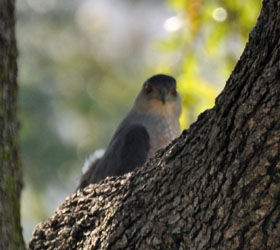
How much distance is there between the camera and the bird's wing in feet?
19.0

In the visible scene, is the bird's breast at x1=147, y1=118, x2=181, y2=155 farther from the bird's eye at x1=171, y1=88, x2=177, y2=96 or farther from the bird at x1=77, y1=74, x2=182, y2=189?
the bird's eye at x1=171, y1=88, x2=177, y2=96

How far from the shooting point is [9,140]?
322cm

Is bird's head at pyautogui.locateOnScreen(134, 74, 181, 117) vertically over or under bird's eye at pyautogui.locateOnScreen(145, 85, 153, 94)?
under

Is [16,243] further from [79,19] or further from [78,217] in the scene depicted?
[79,19]

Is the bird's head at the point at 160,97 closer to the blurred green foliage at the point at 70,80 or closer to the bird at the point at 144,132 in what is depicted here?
the bird at the point at 144,132

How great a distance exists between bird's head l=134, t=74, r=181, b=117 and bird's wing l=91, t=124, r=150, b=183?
0.39 m

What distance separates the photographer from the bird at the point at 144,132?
19.3 ft

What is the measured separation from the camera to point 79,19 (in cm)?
1561

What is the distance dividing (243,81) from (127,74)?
40.3ft

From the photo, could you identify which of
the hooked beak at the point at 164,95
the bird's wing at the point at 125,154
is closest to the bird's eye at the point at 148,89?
the hooked beak at the point at 164,95

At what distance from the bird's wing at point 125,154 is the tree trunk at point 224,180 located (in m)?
2.41

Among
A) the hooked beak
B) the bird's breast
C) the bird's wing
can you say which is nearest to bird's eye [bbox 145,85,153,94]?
the hooked beak

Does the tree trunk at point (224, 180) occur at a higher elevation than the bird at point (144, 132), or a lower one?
lower

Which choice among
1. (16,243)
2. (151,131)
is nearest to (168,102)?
(151,131)
